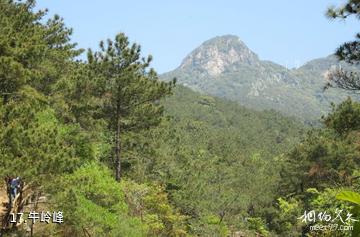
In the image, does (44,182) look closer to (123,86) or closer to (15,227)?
(15,227)

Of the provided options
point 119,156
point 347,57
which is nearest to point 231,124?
point 119,156

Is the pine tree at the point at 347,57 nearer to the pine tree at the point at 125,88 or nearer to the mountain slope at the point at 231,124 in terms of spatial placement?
the pine tree at the point at 125,88

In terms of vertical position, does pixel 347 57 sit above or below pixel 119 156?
above

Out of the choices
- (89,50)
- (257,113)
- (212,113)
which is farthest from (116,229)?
(257,113)

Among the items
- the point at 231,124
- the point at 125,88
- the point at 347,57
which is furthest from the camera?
the point at 231,124

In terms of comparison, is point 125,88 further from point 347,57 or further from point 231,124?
point 231,124

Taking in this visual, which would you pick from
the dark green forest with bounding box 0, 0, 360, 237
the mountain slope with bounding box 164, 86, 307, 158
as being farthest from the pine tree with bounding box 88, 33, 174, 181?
the mountain slope with bounding box 164, 86, 307, 158

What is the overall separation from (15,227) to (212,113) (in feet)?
367

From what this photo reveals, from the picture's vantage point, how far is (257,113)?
136500 millimetres

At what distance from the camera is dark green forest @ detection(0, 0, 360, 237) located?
407 inches

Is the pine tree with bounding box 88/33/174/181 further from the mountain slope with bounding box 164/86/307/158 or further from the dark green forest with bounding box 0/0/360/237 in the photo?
the mountain slope with bounding box 164/86/307/158

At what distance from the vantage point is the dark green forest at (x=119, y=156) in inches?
407

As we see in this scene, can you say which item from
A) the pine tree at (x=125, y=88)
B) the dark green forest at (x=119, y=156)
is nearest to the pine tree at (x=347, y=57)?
the dark green forest at (x=119, y=156)

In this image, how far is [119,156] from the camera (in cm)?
2172
